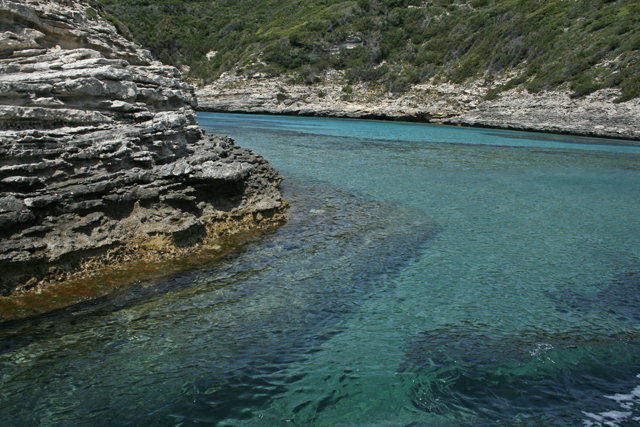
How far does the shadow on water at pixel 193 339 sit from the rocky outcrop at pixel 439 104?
1653 inches

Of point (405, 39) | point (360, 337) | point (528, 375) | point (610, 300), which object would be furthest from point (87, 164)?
point (405, 39)

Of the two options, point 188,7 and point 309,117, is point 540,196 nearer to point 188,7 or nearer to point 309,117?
point 309,117

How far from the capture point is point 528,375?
5.21 meters

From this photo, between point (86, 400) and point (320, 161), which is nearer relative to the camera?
point (86, 400)

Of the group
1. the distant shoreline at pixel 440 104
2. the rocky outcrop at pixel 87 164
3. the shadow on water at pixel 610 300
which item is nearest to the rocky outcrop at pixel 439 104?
the distant shoreline at pixel 440 104

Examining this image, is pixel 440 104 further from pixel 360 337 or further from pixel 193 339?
pixel 193 339

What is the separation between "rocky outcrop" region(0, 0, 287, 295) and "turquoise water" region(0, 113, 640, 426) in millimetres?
1327

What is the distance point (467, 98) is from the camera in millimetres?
54219

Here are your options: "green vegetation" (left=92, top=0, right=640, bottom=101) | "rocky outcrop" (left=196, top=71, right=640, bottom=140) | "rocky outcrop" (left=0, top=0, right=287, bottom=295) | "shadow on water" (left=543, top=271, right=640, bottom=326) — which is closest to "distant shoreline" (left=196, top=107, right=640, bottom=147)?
"rocky outcrop" (left=196, top=71, right=640, bottom=140)

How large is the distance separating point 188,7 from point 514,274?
114938mm

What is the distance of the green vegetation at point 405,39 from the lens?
4569 centimetres

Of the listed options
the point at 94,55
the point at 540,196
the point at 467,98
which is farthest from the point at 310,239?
the point at 467,98

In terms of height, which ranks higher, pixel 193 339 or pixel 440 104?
pixel 440 104

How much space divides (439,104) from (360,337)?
54680 mm
